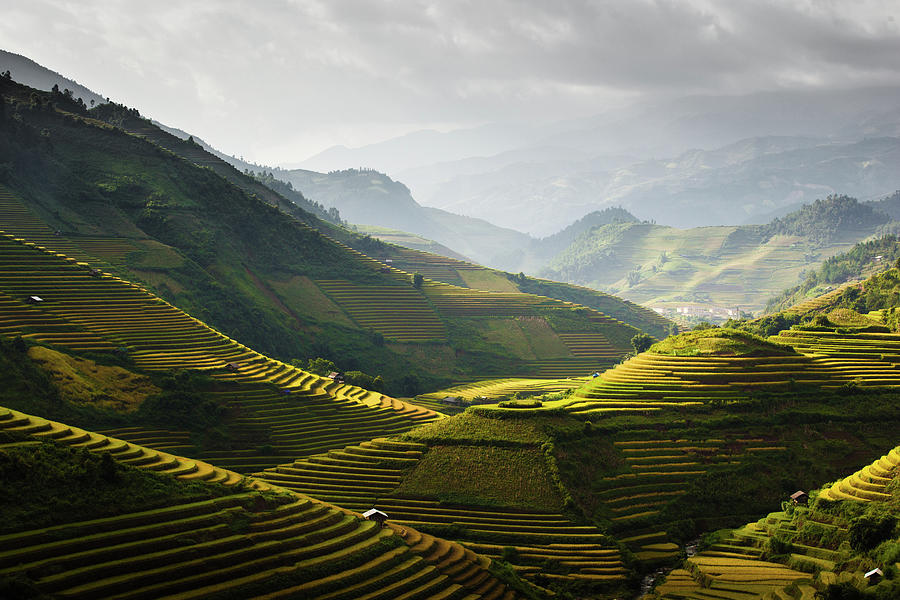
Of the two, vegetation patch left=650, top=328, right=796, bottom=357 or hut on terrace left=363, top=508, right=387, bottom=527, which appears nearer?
hut on terrace left=363, top=508, right=387, bottom=527

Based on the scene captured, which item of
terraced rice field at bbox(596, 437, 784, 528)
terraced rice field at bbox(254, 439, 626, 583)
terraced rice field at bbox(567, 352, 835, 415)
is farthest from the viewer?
terraced rice field at bbox(567, 352, 835, 415)

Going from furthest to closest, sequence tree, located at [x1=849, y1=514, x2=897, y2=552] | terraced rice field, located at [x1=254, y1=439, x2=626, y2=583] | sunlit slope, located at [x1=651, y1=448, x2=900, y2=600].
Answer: terraced rice field, located at [x1=254, y1=439, x2=626, y2=583] → tree, located at [x1=849, y1=514, x2=897, y2=552] → sunlit slope, located at [x1=651, y1=448, x2=900, y2=600]

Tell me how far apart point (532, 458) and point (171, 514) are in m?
22.2

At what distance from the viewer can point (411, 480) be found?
4225cm

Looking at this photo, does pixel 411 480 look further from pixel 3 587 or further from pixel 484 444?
pixel 3 587

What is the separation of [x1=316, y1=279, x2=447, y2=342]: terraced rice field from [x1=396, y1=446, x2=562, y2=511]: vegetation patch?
53091mm

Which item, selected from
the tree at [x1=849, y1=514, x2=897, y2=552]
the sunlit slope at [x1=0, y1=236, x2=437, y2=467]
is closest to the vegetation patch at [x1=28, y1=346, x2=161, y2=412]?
the sunlit slope at [x1=0, y1=236, x2=437, y2=467]

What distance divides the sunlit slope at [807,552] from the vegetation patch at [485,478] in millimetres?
8641

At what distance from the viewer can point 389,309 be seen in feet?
342

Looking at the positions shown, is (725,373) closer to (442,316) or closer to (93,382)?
(93,382)

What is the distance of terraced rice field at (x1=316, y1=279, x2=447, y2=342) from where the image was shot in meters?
98.8

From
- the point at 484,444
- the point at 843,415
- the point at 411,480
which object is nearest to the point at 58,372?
the point at 411,480

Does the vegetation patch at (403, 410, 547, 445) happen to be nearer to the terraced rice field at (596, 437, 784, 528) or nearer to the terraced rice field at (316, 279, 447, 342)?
the terraced rice field at (596, 437, 784, 528)

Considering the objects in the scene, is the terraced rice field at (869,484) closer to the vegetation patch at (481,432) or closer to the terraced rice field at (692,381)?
the terraced rice field at (692,381)
